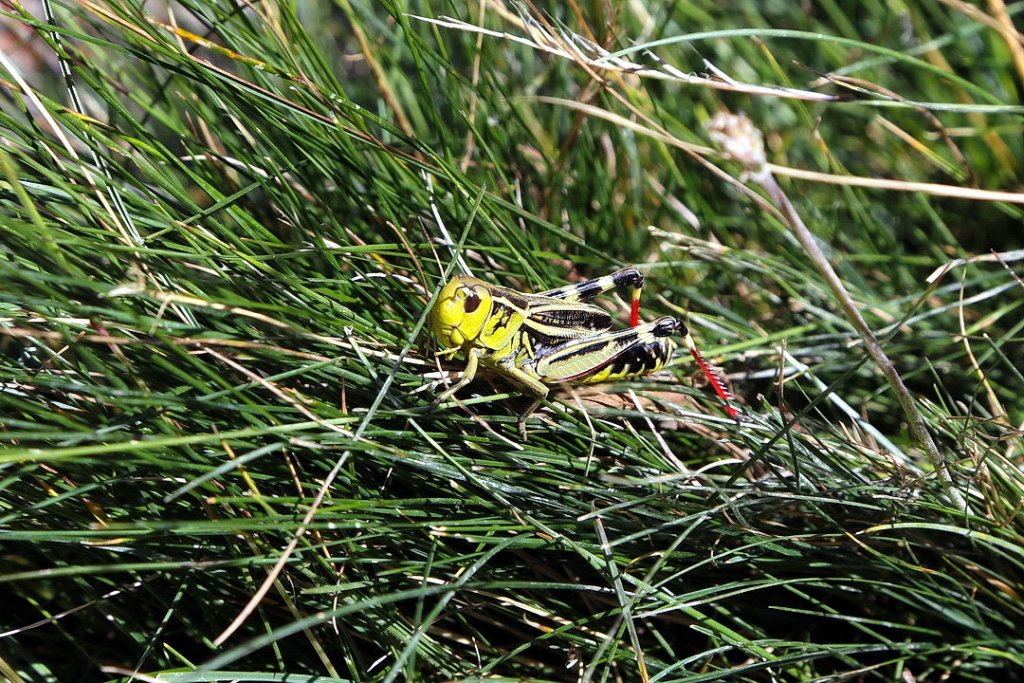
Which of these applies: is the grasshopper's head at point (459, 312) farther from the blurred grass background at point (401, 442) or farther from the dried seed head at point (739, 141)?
the dried seed head at point (739, 141)

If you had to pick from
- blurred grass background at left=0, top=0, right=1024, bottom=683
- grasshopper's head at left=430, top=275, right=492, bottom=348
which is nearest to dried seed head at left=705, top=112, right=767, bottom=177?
blurred grass background at left=0, top=0, right=1024, bottom=683

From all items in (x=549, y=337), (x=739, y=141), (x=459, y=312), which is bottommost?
(x=549, y=337)

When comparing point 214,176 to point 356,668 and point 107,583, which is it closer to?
point 107,583

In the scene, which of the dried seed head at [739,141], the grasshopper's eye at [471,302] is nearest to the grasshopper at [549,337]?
the grasshopper's eye at [471,302]

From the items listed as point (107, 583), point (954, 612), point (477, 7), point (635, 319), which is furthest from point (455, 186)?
point (954, 612)

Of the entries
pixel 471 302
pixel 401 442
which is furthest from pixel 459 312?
pixel 401 442

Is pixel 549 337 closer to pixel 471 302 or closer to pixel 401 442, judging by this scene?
pixel 471 302

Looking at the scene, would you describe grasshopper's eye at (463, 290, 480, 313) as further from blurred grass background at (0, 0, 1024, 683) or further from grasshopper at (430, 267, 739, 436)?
→ blurred grass background at (0, 0, 1024, 683)
